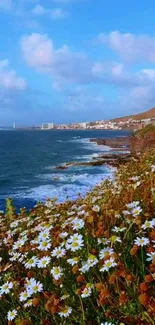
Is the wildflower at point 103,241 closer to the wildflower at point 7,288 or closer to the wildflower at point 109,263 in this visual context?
the wildflower at point 109,263

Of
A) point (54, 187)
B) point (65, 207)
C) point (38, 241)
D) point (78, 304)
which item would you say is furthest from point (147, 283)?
point (54, 187)

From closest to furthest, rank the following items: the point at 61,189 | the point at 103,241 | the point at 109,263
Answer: the point at 109,263, the point at 103,241, the point at 61,189

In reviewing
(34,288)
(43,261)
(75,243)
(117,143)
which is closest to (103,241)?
(75,243)

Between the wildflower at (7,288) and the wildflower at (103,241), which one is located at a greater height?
the wildflower at (103,241)

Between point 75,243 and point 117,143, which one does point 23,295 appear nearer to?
point 75,243

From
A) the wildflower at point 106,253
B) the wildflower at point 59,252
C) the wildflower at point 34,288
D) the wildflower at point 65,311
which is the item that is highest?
the wildflower at point 106,253

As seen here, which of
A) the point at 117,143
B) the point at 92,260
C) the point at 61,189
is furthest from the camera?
the point at 117,143

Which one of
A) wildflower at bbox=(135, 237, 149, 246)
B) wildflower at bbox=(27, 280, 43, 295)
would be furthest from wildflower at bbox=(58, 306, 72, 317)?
wildflower at bbox=(135, 237, 149, 246)

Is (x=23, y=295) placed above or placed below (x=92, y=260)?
below

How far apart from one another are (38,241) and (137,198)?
1.45 meters

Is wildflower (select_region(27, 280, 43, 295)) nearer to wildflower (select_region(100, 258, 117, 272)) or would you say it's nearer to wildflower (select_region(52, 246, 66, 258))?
wildflower (select_region(52, 246, 66, 258))

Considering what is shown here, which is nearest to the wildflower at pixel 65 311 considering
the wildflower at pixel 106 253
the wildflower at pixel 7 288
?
the wildflower at pixel 106 253

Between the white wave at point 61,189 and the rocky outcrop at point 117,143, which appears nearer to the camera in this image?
the white wave at point 61,189

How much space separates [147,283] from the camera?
7.86 ft
